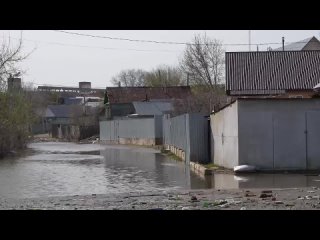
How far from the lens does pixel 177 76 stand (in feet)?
302

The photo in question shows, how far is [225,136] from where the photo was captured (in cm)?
2066

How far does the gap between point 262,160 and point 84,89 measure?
433 ft

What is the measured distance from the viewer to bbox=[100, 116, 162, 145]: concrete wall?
45.2 m

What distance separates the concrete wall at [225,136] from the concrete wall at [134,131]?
2227 centimetres

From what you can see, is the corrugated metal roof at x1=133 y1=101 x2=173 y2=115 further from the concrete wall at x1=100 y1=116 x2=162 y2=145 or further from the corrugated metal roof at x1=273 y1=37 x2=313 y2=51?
the corrugated metal roof at x1=273 y1=37 x2=313 y2=51

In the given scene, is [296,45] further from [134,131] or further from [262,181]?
[262,181]

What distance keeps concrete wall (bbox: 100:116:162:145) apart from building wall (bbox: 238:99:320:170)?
84.6 ft

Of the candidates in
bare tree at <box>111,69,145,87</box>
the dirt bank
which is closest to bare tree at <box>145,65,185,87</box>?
bare tree at <box>111,69,145,87</box>

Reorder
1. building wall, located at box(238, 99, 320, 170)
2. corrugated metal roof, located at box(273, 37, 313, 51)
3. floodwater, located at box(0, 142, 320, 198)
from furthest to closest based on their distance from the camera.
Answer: corrugated metal roof, located at box(273, 37, 313, 51)
building wall, located at box(238, 99, 320, 170)
floodwater, located at box(0, 142, 320, 198)

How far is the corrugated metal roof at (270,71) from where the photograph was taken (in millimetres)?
34094

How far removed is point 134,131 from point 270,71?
18771 mm

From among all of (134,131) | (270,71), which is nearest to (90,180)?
(270,71)
